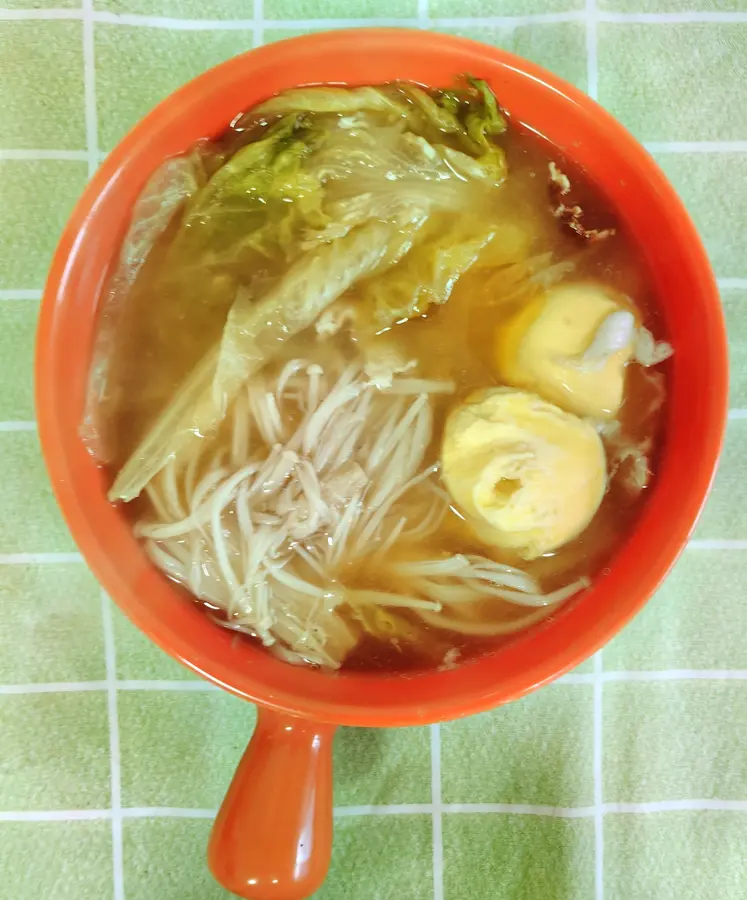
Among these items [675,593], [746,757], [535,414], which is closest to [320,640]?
[535,414]

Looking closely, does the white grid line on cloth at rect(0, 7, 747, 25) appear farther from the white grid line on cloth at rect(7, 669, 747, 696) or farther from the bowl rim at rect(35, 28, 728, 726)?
the white grid line on cloth at rect(7, 669, 747, 696)

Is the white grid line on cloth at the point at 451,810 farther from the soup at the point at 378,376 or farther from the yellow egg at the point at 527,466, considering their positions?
the yellow egg at the point at 527,466

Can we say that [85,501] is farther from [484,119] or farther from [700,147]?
[700,147]

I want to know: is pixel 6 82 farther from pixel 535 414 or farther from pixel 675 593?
pixel 675 593

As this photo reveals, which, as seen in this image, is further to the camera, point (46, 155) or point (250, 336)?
point (46, 155)

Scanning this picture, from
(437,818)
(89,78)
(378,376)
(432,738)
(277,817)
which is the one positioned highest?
(89,78)

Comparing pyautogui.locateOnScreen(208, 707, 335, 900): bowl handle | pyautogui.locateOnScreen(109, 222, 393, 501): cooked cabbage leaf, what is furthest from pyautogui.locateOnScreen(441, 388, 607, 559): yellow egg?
pyautogui.locateOnScreen(208, 707, 335, 900): bowl handle

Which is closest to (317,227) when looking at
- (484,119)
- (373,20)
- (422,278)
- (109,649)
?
(422,278)
